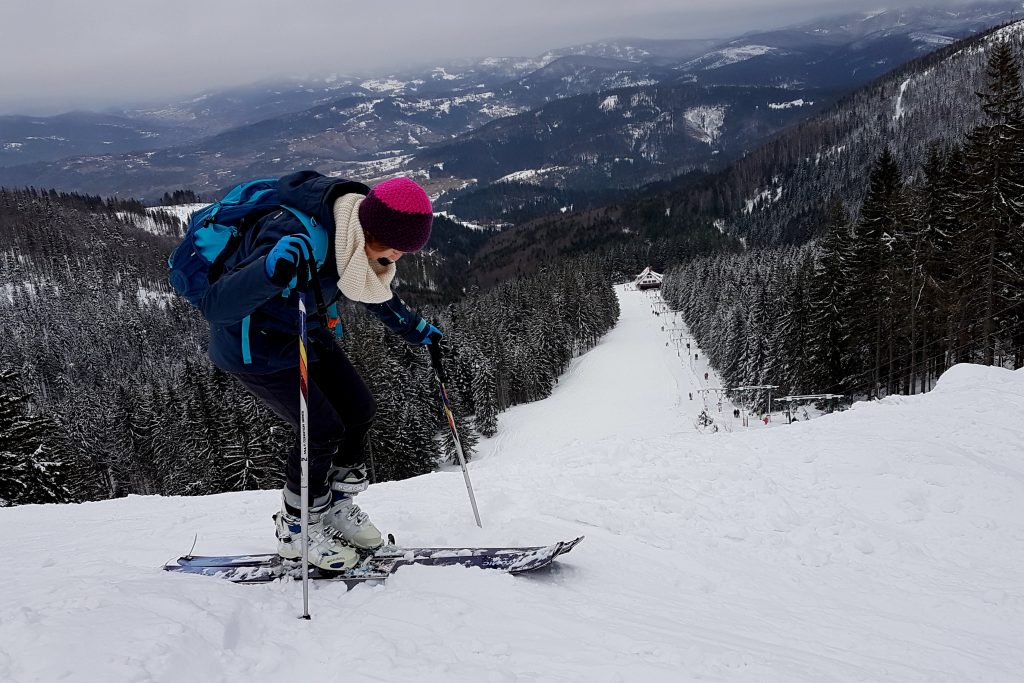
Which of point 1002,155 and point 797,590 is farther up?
point 1002,155

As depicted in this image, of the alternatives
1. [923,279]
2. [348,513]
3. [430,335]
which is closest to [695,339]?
[923,279]

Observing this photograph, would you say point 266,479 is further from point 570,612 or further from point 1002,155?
point 1002,155

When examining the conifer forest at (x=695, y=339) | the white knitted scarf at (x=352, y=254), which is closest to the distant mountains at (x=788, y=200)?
the conifer forest at (x=695, y=339)

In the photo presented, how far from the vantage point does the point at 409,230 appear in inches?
135

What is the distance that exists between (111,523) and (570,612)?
621 centimetres

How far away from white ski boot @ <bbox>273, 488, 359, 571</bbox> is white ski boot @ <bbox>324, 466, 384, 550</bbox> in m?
0.11

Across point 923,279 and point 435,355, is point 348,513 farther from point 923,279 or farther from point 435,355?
point 923,279

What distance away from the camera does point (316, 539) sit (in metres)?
3.96

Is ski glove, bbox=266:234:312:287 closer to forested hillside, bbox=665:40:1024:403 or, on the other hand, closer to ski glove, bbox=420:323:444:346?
ski glove, bbox=420:323:444:346

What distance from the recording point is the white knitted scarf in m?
3.37

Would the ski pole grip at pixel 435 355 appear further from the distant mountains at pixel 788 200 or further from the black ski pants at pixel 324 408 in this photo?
the distant mountains at pixel 788 200

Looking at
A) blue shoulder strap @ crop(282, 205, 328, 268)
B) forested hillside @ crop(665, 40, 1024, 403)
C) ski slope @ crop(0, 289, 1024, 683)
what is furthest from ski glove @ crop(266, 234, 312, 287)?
forested hillside @ crop(665, 40, 1024, 403)

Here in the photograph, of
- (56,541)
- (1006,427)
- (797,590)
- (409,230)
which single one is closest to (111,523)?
(56,541)

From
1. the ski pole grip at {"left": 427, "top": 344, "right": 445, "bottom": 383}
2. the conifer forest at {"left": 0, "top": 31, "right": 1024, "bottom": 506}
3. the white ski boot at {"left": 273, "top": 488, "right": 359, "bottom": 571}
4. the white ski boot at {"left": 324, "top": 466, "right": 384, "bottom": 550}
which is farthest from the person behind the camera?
the conifer forest at {"left": 0, "top": 31, "right": 1024, "bottom": 506}
